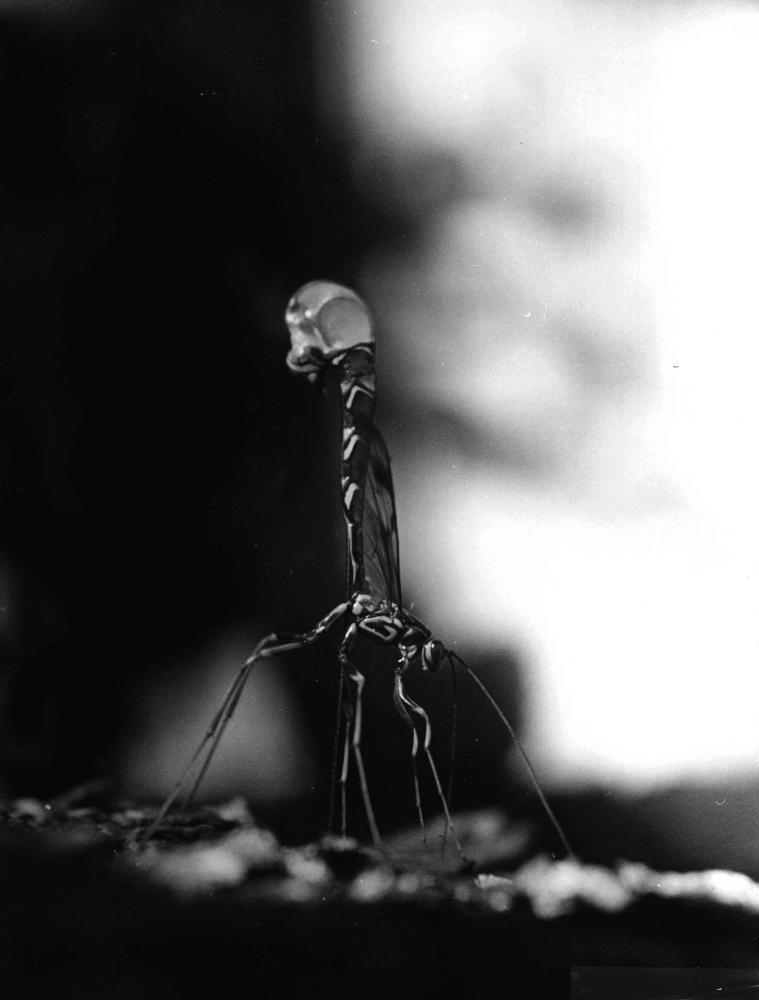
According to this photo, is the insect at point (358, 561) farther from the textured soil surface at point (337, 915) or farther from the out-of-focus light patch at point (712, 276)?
the out-of-focus light patch at point (712, 276)

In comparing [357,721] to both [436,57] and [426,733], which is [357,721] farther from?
[436,57]

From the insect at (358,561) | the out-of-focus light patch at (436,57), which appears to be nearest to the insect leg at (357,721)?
the insect at (358,561)

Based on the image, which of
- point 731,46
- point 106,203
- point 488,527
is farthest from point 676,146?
point 106,203

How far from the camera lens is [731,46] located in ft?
3.40

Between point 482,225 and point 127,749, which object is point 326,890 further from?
point 482,225

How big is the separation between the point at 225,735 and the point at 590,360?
1.61ft

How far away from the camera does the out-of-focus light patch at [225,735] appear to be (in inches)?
39.4

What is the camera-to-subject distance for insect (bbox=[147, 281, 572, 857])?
1.01 metres

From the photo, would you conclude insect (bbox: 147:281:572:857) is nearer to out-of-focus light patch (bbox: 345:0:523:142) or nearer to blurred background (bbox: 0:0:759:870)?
blurred background (bbox: 0:0:759:870)

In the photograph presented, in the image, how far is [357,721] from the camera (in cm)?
101

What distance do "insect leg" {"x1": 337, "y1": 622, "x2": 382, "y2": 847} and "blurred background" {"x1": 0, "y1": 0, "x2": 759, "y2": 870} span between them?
0.04ft

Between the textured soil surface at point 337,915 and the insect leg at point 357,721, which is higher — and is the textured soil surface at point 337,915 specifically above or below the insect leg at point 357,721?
below

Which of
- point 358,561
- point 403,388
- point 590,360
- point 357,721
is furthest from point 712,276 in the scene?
point 357,721

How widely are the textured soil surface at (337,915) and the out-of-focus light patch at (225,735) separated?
0.09 ft
